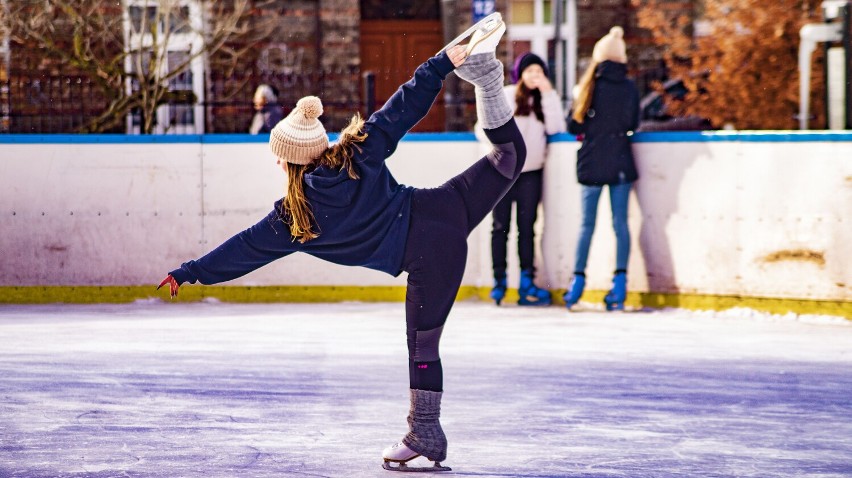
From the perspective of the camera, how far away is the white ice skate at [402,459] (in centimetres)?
499

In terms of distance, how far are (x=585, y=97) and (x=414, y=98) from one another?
541 cm

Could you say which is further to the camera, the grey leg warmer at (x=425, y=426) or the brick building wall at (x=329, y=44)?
the brick building wall at (x=329, y=44)

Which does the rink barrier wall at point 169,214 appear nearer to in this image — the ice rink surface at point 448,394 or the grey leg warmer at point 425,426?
the ice rink surface at point 448,394

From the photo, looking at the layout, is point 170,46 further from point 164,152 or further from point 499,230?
point 499,230

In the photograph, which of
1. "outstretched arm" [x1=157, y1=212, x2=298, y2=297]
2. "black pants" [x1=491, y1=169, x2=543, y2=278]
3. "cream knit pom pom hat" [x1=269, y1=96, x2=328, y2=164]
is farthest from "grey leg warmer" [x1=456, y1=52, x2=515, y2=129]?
"black pants" [x1=491, y1=169, x2=543, y2=278]

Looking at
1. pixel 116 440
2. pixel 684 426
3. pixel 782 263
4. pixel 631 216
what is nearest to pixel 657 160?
pixel 631 216

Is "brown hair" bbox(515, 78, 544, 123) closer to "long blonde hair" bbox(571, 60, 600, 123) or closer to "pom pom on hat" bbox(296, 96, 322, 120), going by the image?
"long blonde hair" bbox(571, 60, 600, 123)

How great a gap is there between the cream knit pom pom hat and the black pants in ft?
18.2

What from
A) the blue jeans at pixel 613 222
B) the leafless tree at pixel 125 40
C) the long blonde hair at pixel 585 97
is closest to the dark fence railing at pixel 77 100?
the leafless tree at pixel 125 40

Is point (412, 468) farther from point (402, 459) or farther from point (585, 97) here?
point (585, 97)

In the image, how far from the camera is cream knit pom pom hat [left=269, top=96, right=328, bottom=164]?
4797 mm

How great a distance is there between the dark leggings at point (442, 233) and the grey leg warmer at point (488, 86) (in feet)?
0.15

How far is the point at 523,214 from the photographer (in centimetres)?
1038

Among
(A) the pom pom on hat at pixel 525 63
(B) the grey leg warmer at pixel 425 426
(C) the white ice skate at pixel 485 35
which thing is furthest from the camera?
(A) the pom pom on hat at pixel 525 63
